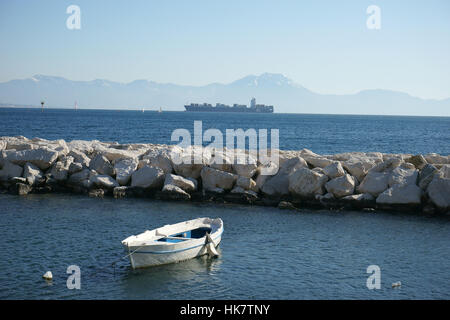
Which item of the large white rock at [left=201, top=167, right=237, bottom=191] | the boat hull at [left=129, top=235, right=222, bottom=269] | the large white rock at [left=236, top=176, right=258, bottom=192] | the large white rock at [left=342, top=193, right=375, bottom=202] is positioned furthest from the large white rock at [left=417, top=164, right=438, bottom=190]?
the boat hull at [left=129, top=235, right=222, bottom=269]

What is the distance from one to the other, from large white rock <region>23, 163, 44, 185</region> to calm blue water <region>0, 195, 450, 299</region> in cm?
210

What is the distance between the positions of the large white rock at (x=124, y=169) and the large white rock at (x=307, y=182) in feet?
28.5

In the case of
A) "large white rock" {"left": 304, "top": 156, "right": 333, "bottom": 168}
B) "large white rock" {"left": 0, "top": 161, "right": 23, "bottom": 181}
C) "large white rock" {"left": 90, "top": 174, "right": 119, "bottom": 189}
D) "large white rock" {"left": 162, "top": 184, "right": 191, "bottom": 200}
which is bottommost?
"large white rock" {"left": 162, "top": 184, "right": 191, "bottom": 200}

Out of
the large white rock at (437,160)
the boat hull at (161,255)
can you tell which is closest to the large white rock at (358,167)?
the large white rock at (437,160)

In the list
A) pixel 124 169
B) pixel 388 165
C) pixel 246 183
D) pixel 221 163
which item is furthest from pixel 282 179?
pixel 124 169

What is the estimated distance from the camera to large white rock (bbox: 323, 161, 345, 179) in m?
24.4

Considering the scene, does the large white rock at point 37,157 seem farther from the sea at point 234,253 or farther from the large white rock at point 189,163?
the large white rock at point 189,163

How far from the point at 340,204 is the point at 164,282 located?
467 inches

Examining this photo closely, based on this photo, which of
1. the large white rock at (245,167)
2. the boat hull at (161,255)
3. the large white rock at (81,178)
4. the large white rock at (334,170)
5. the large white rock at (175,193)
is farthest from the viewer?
the large white rock at (81,178)

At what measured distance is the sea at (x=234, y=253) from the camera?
1402 cm

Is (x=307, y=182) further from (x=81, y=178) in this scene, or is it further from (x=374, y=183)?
(x=81, y=178)

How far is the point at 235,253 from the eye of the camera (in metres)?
17.2

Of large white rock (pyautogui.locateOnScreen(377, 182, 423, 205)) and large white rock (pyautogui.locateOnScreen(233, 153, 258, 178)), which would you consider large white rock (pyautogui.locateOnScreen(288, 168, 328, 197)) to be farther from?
large white rock (pyautogui.locateOnScreen(377, 182, 423, 205))
